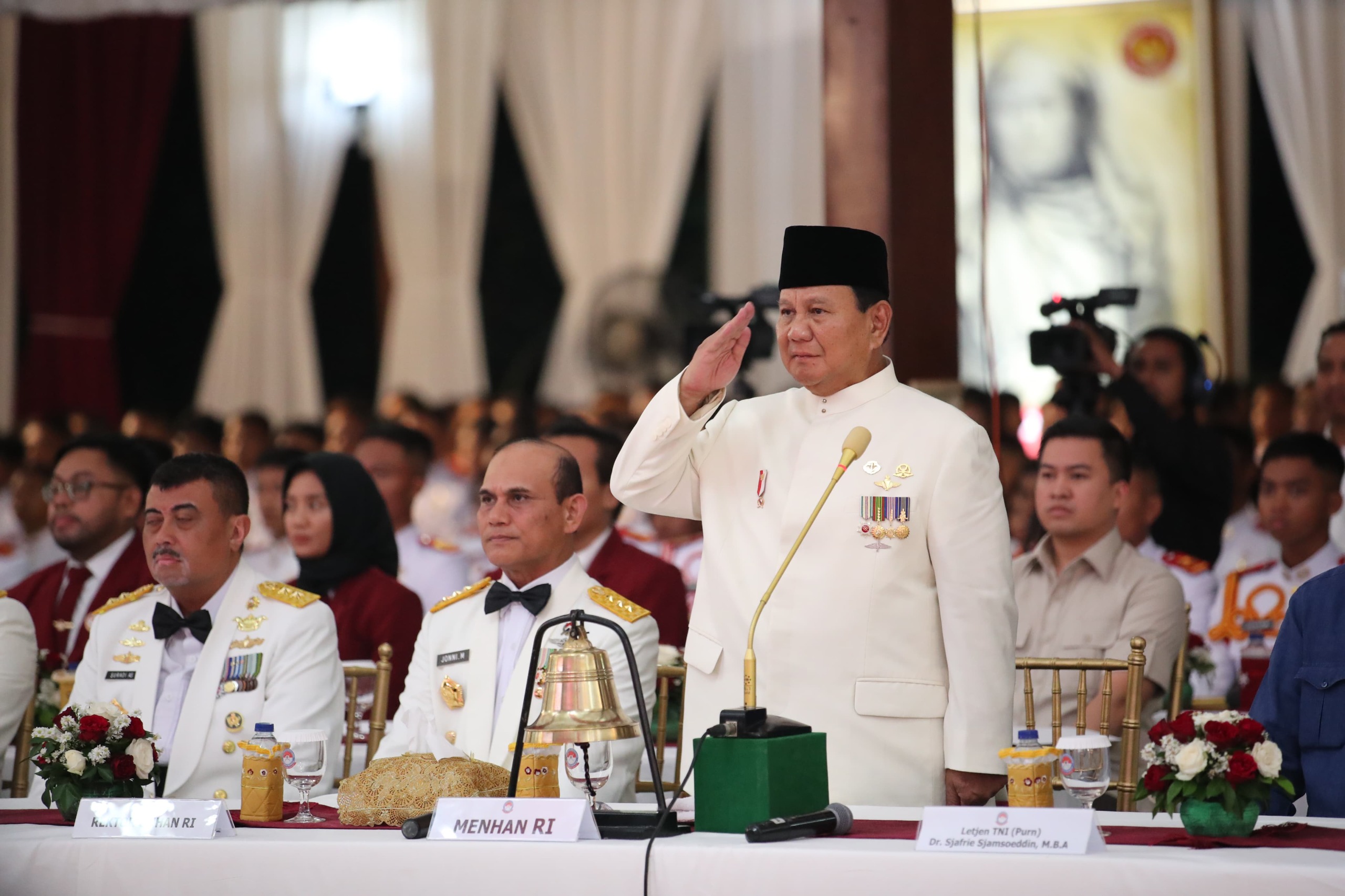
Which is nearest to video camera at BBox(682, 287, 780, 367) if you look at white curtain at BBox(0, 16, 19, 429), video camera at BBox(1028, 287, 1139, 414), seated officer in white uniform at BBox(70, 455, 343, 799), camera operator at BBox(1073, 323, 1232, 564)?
video camera at BBox(1028, 287, 1139, 414)

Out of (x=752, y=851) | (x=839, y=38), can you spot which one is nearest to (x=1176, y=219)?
(x=839, y=38)

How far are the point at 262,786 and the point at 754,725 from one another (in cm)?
89

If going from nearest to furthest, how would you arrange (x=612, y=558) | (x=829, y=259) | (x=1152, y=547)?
(x=829, y=259) → (x=612, y=558) → (x=1152, y=547)

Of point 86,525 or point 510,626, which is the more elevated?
point 86,525

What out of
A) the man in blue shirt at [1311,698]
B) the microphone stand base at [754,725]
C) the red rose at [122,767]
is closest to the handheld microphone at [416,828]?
the microphone stand base at [754,725]

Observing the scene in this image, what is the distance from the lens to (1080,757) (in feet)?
8.61

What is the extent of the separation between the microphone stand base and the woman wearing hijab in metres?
2.18

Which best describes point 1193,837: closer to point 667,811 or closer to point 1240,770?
point 1240,770

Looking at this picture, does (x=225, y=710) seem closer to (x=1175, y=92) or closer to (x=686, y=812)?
(x=686, y=812)

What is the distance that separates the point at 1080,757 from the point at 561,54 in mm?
8201

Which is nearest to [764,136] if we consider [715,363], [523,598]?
[523,598]

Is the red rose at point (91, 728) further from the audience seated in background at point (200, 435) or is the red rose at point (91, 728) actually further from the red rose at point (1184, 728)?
the audience seated in background at point (200, 435)

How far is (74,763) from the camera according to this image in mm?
2832

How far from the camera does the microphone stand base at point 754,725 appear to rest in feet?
8.20
